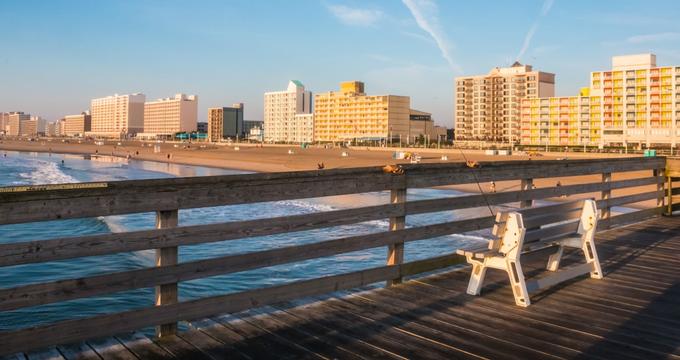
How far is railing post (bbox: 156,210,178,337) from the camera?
12.6 feet

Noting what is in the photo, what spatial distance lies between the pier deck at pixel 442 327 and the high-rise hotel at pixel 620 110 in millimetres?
106593

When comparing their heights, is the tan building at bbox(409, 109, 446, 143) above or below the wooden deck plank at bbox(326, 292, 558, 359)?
above

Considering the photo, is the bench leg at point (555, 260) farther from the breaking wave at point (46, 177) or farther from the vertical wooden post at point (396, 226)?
the breaking wave at point (46, 177)

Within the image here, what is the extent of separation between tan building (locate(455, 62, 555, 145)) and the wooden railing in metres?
134

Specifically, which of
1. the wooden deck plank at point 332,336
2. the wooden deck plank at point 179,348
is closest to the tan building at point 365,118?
the wooden deck plank at point 332,336

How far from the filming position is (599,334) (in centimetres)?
424

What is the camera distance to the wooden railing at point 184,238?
3.29 meters

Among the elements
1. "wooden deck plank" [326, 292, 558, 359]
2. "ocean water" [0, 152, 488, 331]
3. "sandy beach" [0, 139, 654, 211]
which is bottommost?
"ocean water" [0, 152, 488, 331]

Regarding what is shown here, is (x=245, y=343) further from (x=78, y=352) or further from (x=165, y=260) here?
(x=78, y=352)

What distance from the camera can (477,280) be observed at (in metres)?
5.23

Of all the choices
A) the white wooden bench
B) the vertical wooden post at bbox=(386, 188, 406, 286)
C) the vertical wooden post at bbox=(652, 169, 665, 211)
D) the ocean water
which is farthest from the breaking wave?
the white wooden bench

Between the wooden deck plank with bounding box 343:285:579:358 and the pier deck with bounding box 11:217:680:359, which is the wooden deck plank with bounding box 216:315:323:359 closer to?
the pier deck with bounding box 11:217:680:359

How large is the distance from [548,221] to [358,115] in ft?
509

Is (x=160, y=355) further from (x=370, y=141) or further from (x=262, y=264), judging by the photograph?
(x=370, y=141)
